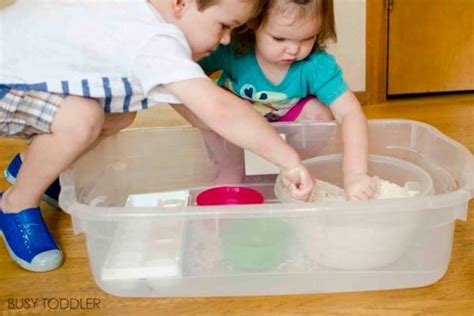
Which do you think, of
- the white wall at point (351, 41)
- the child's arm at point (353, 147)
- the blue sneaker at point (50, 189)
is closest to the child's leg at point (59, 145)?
the blue sneaker at point (50, 189)

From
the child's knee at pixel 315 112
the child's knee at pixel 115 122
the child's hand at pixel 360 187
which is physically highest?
the child's knee at pixel 115 122

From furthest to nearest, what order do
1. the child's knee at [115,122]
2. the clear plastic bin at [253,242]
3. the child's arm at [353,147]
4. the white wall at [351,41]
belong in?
the white wall at [351,41]
the child's knee at [115,122]
the child's arm at [353,147]
the clear plastic bin at [253,242]

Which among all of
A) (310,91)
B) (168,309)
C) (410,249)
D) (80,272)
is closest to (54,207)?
(80,272)

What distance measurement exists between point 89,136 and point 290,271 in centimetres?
31

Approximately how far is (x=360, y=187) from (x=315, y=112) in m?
0.23

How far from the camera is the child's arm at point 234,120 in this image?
0.69 metres

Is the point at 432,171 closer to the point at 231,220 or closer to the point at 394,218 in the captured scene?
the point at 394,218

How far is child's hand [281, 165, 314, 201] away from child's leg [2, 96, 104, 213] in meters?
0.26

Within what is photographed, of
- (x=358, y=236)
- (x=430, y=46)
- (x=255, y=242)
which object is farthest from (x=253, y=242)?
(x=430, y=46)

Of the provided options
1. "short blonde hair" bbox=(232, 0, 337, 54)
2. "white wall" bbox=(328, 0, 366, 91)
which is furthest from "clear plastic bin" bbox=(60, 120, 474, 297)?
"white wall" bbox=(328, 0, 366, 91)

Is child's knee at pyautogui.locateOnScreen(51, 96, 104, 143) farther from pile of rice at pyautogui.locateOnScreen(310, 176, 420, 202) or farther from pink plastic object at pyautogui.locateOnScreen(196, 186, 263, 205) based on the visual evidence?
pile of rice at pyautogui.locateOnScreen(310, 176, 420, 202)

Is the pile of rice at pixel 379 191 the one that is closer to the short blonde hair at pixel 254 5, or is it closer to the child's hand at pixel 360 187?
the child's hand at pixel 360 187

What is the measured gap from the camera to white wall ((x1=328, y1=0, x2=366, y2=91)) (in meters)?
1.39

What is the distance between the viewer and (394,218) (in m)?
0.68
